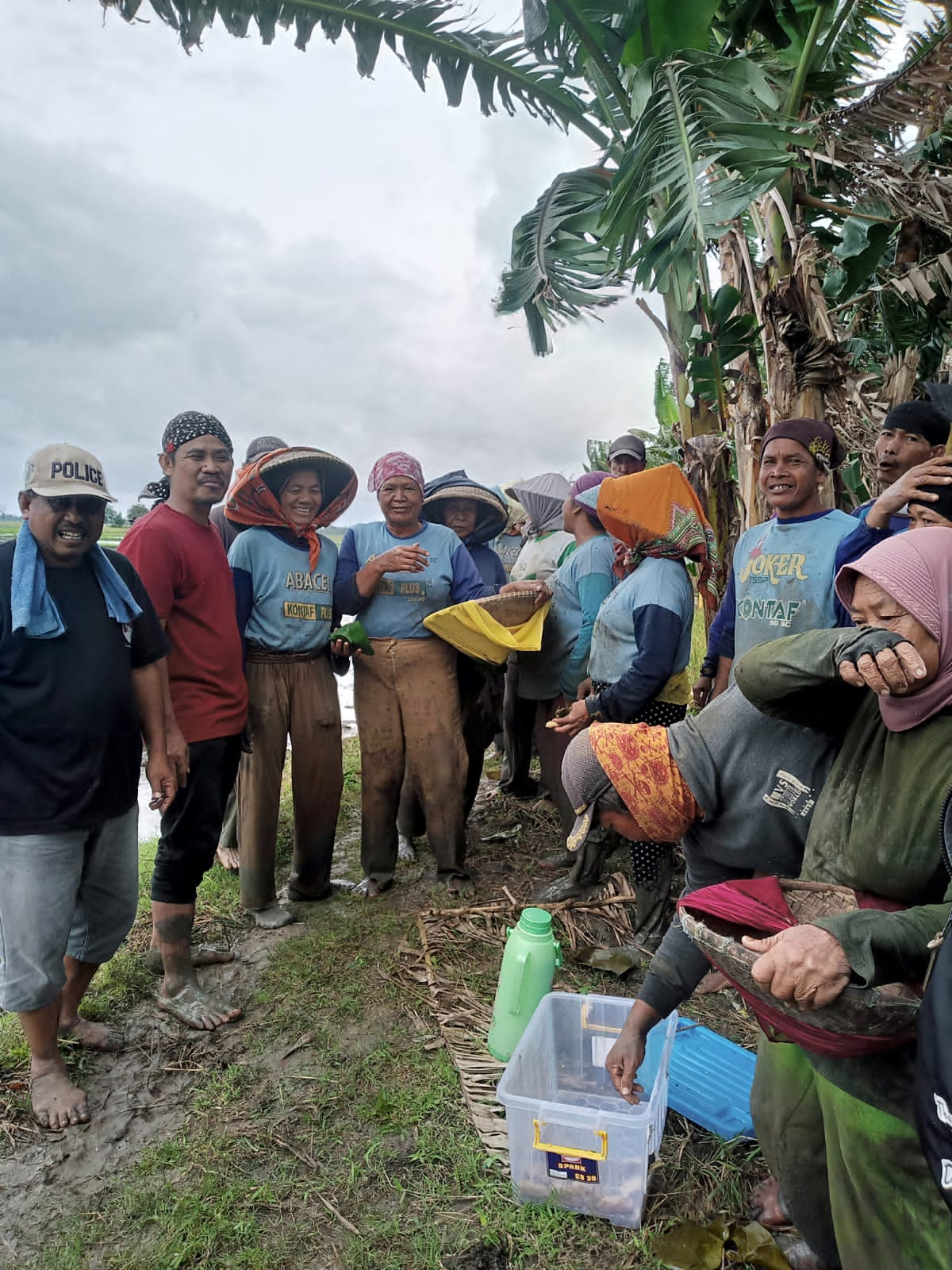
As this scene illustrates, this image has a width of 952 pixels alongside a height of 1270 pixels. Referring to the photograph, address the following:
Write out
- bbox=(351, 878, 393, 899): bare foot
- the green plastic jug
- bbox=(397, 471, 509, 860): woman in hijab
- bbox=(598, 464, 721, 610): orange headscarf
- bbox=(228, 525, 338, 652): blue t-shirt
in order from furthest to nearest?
bbox=(397, 471, 509, 860): woman in hijab
bbox=(351, 878, 393, 899): bare foot
bbox=(228, 525, 338, 652): blue t-shirt
bbox=(598, 464, 721, 610): orange headscarf
the green plastic jug

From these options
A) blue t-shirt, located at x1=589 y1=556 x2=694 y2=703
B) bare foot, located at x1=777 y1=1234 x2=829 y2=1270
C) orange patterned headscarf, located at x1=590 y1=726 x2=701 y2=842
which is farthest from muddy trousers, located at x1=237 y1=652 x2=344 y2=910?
bare foot, located at x1=777 y1=1234 x2=829 y2=1270

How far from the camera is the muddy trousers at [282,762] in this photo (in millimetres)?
3344

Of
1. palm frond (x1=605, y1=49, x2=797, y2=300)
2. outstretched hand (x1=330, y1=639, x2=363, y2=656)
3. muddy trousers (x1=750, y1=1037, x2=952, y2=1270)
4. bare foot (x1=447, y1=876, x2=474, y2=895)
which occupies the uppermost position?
palm frond (x1=605, y1=49, x2=797, y2=300)

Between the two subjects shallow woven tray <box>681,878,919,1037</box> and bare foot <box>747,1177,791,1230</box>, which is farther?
bare foot <box>747,1177,791,1230</box>

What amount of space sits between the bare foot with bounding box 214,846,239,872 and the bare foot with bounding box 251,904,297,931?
0.63 meters

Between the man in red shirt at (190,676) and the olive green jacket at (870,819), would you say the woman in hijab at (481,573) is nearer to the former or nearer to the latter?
the man in red shirt at (190,676)

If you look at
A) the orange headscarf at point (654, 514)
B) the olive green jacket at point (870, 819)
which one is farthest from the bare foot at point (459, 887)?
the olive green jacket at point (870, 819)

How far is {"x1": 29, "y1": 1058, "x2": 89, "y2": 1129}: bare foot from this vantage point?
7.36 feet

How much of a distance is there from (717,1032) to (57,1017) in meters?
2.14

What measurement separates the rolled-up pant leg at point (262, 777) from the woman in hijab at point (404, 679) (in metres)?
0.44

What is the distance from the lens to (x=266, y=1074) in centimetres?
244

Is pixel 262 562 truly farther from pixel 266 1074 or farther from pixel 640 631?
pixel 266 1074

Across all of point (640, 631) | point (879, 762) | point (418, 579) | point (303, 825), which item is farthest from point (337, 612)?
point (879, 762)

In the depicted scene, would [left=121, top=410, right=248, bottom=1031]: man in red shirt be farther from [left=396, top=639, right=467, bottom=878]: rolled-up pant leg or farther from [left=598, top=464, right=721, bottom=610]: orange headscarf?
[left=598, top=464, right=721, bottom=610]: orange headscarf
